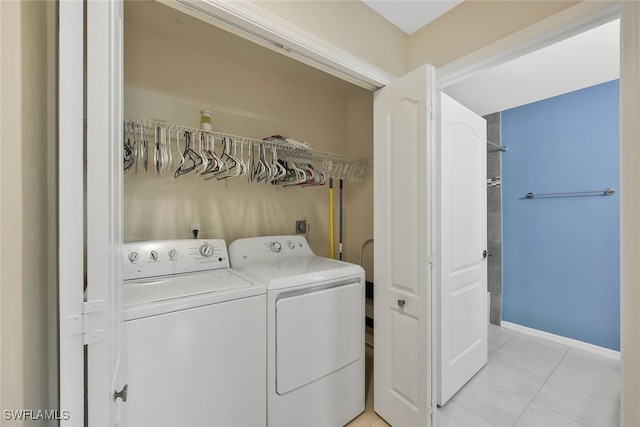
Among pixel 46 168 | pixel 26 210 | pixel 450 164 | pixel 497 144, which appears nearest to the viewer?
pixel 26 210

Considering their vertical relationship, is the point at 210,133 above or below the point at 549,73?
below

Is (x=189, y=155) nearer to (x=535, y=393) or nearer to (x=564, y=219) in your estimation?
(x=535, y=393)

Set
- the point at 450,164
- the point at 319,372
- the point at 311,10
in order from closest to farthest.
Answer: the point at 311,10
the point at 319,372
the point at 450,164

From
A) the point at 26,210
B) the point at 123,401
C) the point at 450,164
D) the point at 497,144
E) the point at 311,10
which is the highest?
the point at 311,10

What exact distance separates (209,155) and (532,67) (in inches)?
102

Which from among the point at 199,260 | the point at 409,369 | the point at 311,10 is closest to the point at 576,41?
the point at 311,10

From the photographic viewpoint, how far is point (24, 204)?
0.55 metres

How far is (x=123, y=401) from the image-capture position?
0.88 metres

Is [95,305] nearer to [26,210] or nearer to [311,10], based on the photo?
A: [26,210]

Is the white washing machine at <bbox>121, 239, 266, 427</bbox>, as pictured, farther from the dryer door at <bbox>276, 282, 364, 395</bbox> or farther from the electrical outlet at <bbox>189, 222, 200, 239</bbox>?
the electrical outlet at <bbox>189, 222, 200, 239</bbox>

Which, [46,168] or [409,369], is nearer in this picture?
[46,168]

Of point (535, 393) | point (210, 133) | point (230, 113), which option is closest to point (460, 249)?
point (535, 393)

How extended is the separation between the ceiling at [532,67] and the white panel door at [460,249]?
443 millimetres

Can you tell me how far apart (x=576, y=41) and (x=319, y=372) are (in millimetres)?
2757
